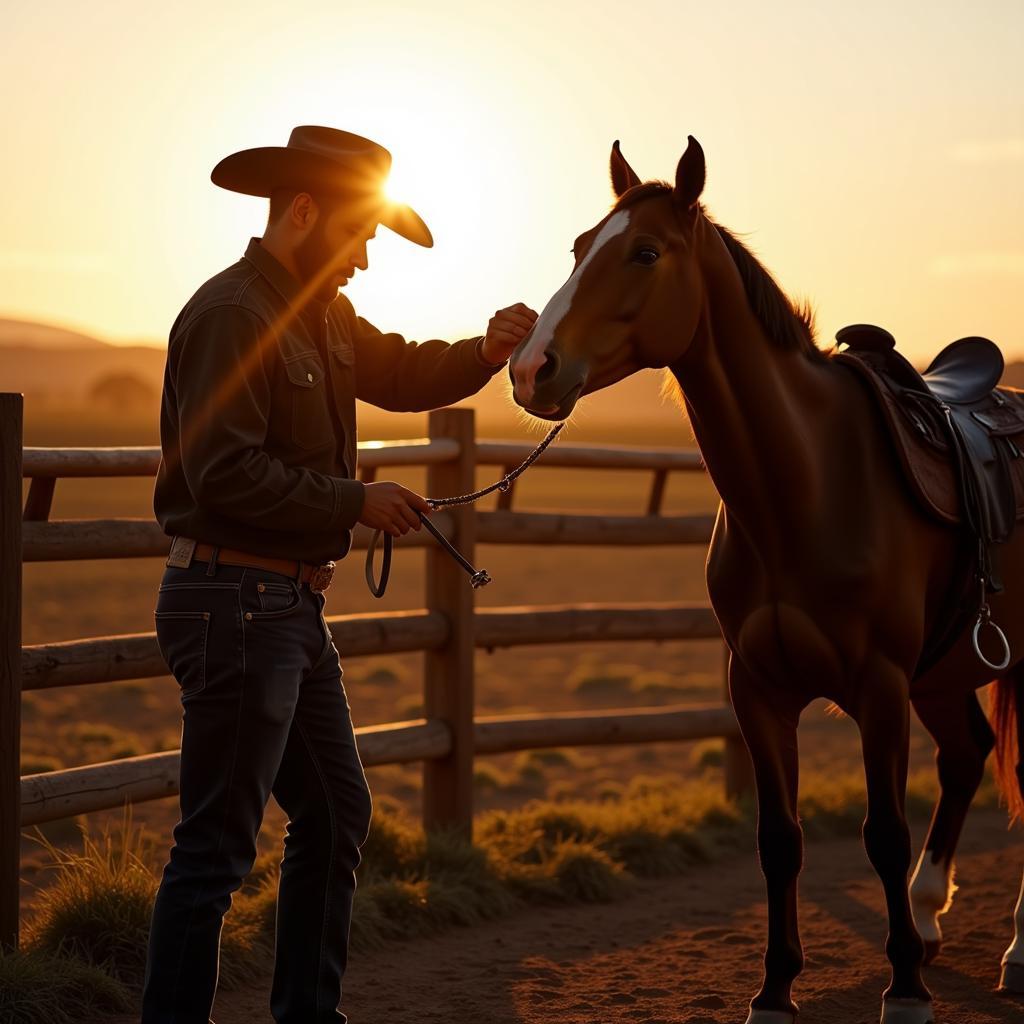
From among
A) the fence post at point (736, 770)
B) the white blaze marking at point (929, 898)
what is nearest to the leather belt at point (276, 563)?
the white blaze marking at point (929, 898)

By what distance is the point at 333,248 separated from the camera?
3.14m

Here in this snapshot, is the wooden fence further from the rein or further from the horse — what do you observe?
the horse

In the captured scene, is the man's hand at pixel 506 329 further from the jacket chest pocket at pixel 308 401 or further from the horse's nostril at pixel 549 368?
the jacket chest pocket at pixel 308 401

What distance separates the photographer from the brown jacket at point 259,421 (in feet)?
9.39

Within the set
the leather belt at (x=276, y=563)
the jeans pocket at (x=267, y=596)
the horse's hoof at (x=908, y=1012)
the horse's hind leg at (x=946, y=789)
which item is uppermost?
the leather belt at (x=276, y=563)

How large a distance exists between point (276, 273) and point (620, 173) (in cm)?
102

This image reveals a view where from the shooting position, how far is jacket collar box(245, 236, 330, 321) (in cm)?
308

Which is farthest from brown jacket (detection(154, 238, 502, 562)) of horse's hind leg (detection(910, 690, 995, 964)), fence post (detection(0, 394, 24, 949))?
horse's hind leg (detection(910, 690, 995, 964))

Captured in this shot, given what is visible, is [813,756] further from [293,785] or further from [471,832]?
[293,785]

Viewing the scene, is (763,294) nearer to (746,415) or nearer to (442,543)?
(746,415)

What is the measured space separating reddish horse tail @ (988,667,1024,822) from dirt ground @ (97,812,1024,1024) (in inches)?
19.6

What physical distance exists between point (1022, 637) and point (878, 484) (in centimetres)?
104

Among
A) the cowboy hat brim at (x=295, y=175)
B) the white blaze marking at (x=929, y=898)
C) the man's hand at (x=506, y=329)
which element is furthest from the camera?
the white blaze marking at (x=929, y=898)

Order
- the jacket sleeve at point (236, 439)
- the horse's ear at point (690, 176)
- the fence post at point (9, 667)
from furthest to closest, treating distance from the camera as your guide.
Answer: the fence post at point (9, 667)
the horse's ear at point (690, 176)
the jacket sleeve at point (236, 439)
